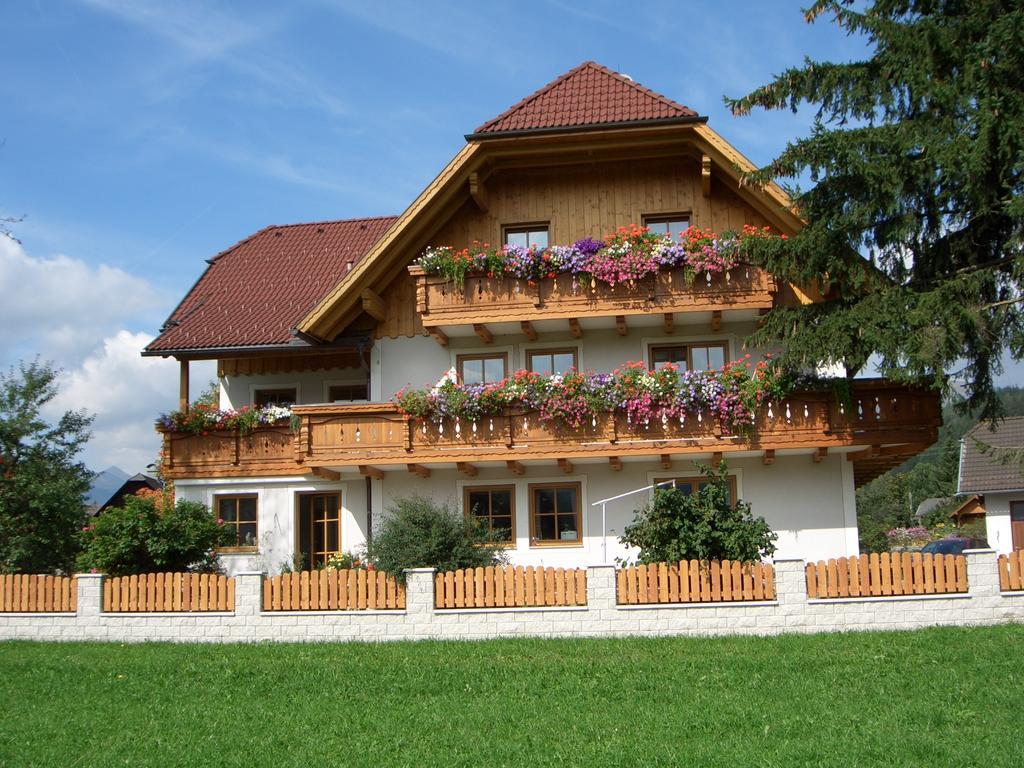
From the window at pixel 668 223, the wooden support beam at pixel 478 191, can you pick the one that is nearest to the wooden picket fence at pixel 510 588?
the wooden support beam at pixel 478 191

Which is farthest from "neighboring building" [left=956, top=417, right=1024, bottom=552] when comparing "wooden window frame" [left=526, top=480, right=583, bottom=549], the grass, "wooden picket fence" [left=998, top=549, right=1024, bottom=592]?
the grass

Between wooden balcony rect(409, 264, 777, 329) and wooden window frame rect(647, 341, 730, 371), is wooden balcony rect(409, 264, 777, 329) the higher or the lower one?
the higher one

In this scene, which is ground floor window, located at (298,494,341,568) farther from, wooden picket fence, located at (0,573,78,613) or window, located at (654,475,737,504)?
window, located at (654,475,737,504)

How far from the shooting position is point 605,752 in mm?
9742

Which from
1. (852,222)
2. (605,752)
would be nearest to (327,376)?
(852,222)

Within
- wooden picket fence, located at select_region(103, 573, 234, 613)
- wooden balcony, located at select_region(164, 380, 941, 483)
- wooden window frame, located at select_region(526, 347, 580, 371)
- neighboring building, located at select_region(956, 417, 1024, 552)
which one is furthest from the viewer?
neighboring building, located at select_region(956, 417, 1024, 552)

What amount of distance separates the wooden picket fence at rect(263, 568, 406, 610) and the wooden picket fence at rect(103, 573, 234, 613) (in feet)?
2.44

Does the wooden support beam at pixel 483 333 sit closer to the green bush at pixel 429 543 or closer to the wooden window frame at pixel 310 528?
the green bush at pixel 429 543

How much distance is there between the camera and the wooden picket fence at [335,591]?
1647 cm

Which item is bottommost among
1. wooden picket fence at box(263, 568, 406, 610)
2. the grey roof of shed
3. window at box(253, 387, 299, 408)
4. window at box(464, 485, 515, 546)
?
wooden picket fence at box(263, 568, 406, 610)

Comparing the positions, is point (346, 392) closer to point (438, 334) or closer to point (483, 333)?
point (438, 334)

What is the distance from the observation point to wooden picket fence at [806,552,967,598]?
51.0 ft

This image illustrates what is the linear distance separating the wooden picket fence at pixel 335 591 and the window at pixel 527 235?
8342 millimetres

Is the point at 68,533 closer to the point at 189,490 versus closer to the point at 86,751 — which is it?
the point at 189,490
